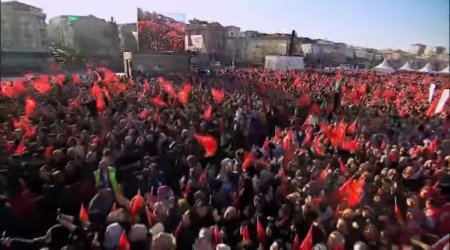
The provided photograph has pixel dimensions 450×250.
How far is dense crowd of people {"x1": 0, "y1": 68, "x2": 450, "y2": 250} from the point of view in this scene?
3311mm

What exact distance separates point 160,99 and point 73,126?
9.09 ft

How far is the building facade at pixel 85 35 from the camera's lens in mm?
4535

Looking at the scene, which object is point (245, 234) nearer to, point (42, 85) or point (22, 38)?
point (22, 38)

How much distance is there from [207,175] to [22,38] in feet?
6.88

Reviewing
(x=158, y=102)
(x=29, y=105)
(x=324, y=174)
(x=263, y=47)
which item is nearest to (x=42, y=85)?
(x=29, y=105)

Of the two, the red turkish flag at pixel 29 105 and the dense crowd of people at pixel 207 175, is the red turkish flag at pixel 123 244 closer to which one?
the dense crowd of people at pixel 207 175

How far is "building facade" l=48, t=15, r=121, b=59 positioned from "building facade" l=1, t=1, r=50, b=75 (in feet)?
1.06

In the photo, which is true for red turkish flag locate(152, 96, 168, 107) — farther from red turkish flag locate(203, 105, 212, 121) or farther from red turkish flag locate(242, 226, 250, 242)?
red turkish flag locate(242, 226, 250, 242)

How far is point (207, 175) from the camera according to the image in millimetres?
4277

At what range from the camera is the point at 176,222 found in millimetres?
3428

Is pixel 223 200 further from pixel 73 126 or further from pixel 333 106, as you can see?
pixel 333 106

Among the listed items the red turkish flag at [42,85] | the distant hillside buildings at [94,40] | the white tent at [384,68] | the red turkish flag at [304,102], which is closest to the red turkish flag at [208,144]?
the distant hillside buildings at [94,40]

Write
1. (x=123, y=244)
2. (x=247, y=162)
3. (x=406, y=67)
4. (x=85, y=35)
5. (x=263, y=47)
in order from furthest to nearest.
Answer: (x=406, y=67) → (x=263, y=47) → (x=85, y=35) → (x=247, y=162) → (x=123, y=244)

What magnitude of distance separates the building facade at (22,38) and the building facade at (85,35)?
322 millimetres
